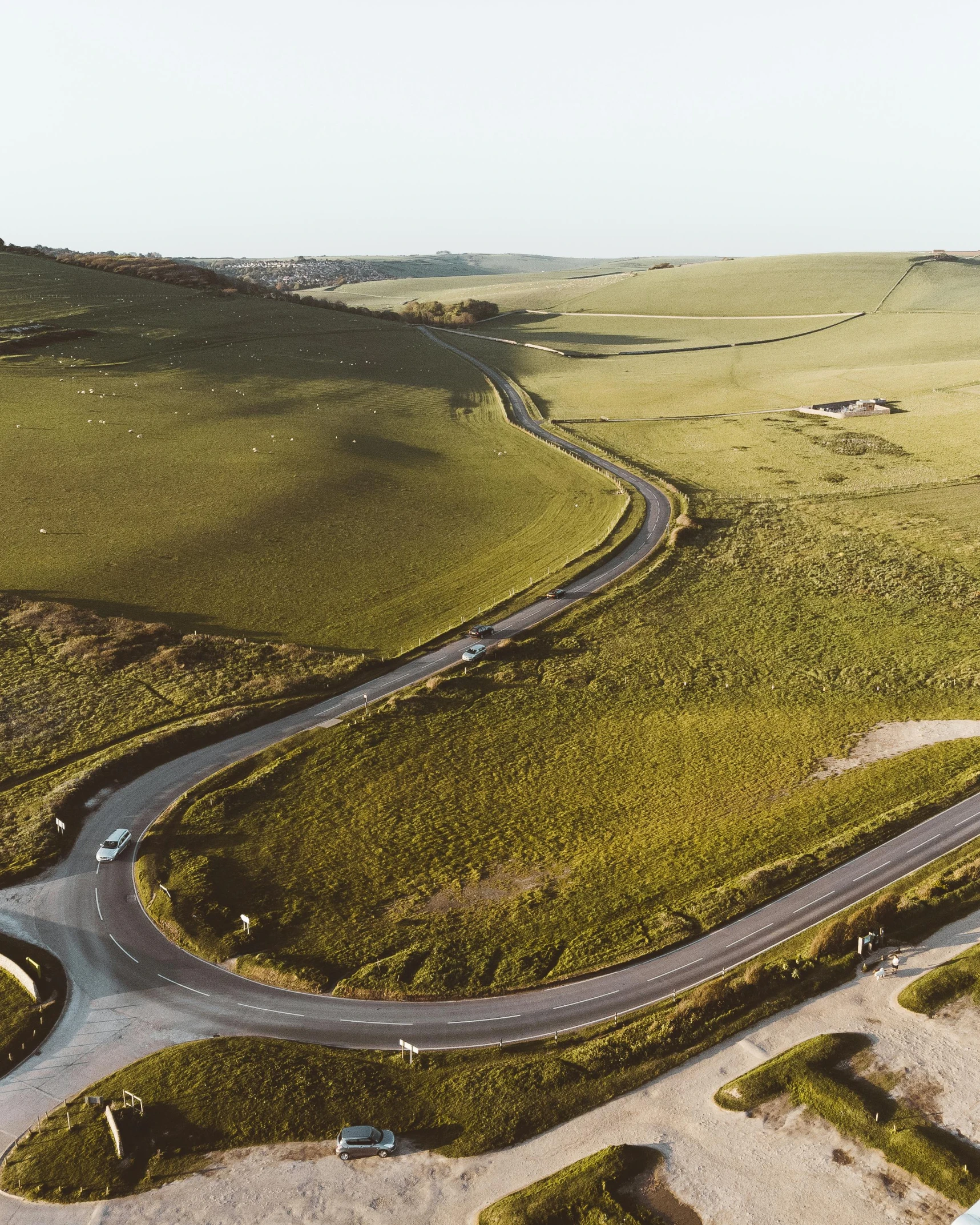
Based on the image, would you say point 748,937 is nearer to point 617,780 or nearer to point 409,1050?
point 617,780

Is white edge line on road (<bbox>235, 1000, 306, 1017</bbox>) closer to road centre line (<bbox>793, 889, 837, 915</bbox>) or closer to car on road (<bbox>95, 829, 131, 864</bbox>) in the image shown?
car on road (<bbox>95, 829, 131, 864</bbox>)

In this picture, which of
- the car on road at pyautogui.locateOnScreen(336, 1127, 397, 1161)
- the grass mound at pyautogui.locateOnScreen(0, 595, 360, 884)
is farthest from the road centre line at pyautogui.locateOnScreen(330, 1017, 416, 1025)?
the grass mound at pyautogui.locateOnScreen(0, 595, 360, 884)

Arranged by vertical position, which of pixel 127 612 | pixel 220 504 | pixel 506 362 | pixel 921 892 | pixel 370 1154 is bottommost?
pixel 370 1154

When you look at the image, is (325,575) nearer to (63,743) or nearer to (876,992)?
(63,743)

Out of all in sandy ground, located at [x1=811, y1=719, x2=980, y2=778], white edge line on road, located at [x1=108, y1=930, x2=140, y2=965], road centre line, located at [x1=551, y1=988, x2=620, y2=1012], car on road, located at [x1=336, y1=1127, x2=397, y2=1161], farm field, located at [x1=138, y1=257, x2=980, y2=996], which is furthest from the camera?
sandy ground, located at [x1=811, y1=719, x2=980, y2=778]

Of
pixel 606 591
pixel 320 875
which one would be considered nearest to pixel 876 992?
pixel 320 875

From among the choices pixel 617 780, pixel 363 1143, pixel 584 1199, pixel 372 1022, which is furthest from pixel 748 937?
pixel 363 1143

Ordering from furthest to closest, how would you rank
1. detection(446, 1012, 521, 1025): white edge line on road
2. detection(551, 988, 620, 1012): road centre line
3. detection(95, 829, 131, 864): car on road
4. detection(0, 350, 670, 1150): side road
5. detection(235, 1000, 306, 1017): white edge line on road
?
detection(95, 829, 131, 864): car on road → detection(551, 988, 620, 1012): road centre line → detection(235, 1000, 306, 1017): white edge line on road → detection(446, 1012, 521, 1025): white edge line on road → detection(0, 350, 670, 1150): side road
